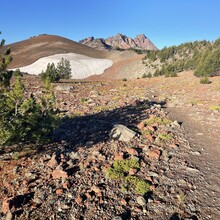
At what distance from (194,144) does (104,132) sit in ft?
17.2

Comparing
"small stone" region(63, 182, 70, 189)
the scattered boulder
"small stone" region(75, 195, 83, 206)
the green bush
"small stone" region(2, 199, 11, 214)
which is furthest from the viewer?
the green bush

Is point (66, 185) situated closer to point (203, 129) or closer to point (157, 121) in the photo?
point (157, 121)

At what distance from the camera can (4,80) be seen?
1031 centimetres

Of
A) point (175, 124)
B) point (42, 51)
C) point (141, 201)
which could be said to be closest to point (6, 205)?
point (141, 201)

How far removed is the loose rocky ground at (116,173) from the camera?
24.7ft

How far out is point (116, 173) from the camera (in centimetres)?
938

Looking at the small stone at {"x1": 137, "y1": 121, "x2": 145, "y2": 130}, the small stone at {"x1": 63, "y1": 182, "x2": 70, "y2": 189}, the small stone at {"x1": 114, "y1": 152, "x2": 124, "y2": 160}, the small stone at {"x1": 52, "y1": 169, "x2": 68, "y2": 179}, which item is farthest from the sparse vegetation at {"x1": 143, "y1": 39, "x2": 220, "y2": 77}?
the small stone at {"x1": 63, "y1": 182, "x2": 70, "y2": 189}

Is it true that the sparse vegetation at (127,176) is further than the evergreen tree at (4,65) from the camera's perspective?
No

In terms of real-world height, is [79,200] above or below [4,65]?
below

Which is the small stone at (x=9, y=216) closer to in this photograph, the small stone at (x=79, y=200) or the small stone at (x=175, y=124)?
the small stone at (x=79, y=200)

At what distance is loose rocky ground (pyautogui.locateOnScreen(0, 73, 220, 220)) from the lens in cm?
754

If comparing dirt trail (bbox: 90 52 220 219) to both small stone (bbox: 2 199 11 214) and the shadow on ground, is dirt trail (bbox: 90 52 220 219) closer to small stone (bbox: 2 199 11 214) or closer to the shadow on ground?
the shadow on ground

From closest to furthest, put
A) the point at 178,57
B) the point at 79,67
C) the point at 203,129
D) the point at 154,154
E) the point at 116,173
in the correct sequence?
1. the point at 116,173
2. the point at 154,154
3. the point at 203,129
4. the point at 178,57
5. the point at 79,67

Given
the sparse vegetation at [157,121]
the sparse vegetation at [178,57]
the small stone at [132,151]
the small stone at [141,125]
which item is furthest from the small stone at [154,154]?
the sparse vegetation at [178,57]
